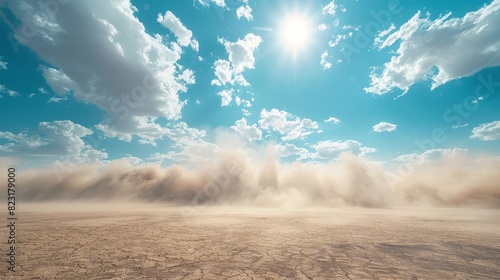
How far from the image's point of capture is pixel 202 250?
8711 mm

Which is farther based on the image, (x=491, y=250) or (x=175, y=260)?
(x=491, y=250)

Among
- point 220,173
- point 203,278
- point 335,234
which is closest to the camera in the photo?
point 203,278

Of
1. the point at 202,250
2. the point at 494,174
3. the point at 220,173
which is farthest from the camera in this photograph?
the point at 220,173

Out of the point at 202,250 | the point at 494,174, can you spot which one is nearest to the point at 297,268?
the point at 202,250

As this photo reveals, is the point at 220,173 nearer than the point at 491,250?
No

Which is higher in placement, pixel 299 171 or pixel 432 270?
pixel 299 171

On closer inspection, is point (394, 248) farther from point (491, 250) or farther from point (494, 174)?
point (494, 174)

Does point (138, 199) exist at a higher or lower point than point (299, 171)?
lower

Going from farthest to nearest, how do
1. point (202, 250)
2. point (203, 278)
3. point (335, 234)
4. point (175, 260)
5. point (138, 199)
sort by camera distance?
point (138, 199), point (335, 234), point (202, 250), point (175, 260), point (203, 278)

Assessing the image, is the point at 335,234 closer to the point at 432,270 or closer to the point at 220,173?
the point at 432,270

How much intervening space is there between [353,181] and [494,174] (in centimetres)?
2532

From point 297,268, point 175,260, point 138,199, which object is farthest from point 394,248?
point 138,199

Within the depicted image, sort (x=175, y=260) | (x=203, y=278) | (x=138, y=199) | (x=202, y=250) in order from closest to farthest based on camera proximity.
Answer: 1. (x=203, y=278)
2. (x=175, y=260)
3. (x=202, y=250)
4. (x=138, y=199)

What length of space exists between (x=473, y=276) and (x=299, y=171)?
41.8 meters
